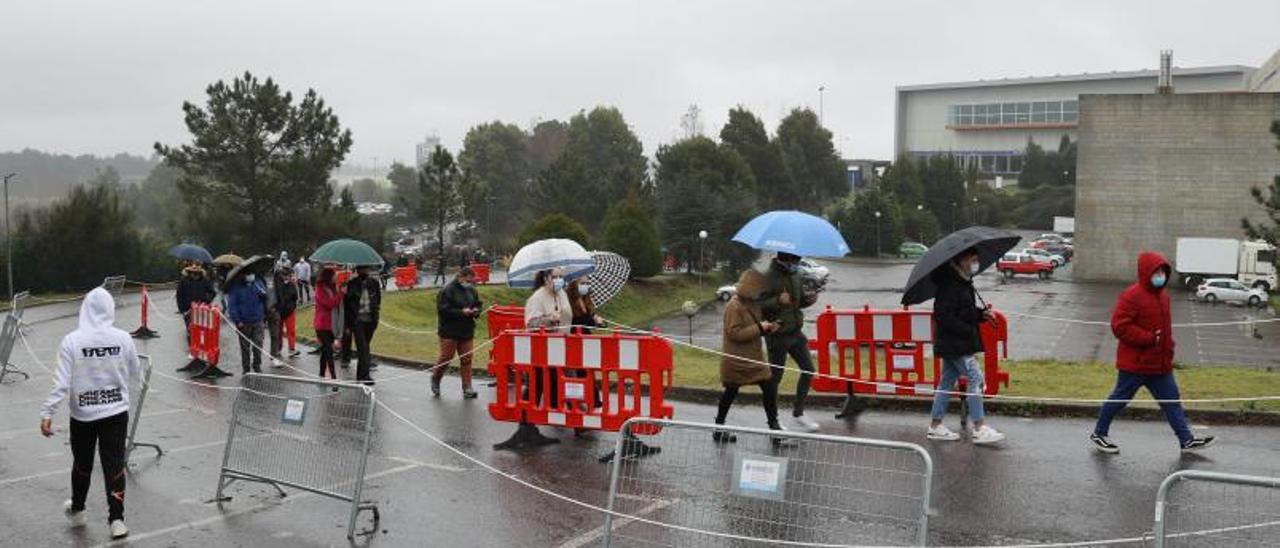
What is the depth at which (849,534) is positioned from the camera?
19.7 ft

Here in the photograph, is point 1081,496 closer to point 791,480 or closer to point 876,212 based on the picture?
point 791,480

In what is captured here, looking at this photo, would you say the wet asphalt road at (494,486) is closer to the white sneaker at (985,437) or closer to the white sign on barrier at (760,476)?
the white sneaker at (985,437)

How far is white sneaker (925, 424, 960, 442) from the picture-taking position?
10281mm

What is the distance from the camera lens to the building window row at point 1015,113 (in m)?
140

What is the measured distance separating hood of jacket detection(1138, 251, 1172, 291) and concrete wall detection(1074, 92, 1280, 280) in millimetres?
63623

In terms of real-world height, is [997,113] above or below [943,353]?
above

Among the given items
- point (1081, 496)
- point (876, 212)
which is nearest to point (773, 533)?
point (1081, 496)

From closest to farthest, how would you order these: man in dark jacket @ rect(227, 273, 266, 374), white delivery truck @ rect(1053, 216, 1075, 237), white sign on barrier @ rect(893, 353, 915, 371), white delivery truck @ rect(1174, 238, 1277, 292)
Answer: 1. white sign on barrier @ rect(893, 353, 915, 371)
2. man in dark jacket @ rect(227, 273, 266, 374)
3. white delivery truck @ rect(1174, 238, 1277, 292)
4. white delivery truck @ rect(1053, 216, 1075, 237)

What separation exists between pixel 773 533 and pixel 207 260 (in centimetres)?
1666

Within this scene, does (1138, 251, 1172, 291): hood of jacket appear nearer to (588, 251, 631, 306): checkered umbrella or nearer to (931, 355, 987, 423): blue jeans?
(931, 355, 987, 423): blue jeans

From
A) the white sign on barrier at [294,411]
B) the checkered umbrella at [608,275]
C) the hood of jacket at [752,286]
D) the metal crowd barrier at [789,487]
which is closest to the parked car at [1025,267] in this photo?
the checkered umbrella at [608,275]

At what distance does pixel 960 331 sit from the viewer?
9.95 metres

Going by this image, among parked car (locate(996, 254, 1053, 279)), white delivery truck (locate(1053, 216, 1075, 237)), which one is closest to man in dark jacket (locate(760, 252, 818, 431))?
parked car (locate(996, 254, 1053, 279))

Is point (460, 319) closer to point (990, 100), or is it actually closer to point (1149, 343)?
point (1149, 343)
